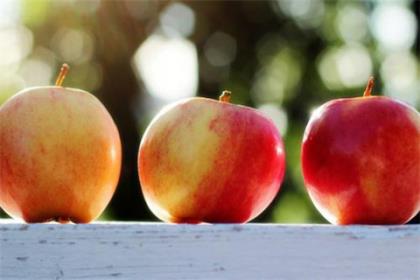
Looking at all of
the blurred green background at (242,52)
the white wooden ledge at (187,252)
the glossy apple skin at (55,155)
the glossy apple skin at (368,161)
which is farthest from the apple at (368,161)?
the blurred green background at (242,52)

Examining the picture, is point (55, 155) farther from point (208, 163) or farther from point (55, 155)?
point (208, 163)

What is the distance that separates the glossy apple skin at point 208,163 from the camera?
38.0 inches

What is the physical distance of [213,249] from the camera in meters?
0.83

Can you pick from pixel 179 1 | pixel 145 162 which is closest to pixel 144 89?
pixel 179 1

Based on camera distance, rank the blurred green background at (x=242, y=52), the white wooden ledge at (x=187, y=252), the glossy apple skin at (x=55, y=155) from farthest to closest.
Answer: the blurred green background at (x=242, y=52) < the glossy apple skin at (x=55, y=155) < the white wooden ledge at (x=187, y=252)

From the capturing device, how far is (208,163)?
0.96 meters

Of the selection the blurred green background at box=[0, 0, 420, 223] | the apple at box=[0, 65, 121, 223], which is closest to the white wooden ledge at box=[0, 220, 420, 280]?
the apple at box=[0, 65, 121, 223]

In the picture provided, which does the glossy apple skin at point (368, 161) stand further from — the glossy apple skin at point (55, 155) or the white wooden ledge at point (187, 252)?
the glossy apple skin at point (55, 155)

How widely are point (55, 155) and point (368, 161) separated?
0.44 meters

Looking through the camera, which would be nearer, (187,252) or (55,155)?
(187,252)

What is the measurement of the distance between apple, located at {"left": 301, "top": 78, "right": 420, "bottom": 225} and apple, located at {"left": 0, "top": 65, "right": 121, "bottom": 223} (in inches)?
12.2

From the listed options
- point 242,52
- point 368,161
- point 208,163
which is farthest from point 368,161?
point 242,52

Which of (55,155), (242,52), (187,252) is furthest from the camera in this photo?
(242,52)

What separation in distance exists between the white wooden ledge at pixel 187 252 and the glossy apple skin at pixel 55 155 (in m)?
0.13
